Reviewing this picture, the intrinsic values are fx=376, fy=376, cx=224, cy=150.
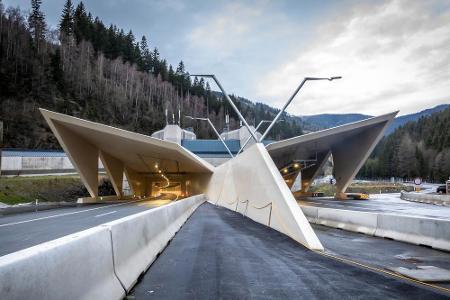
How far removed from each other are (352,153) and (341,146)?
1.70 m

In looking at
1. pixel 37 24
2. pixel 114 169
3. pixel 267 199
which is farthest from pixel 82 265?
pixel 37 24

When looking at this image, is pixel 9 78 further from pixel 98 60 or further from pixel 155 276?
pixel 155 276

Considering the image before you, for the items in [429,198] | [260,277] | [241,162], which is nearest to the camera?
[260,277]

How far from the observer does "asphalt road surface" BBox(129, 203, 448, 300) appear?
529cm

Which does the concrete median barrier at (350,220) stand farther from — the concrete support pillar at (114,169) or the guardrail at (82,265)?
the concrete support pillar at (114,169)

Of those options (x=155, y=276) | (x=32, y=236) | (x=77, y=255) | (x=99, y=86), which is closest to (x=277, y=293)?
(x=155, y=276)

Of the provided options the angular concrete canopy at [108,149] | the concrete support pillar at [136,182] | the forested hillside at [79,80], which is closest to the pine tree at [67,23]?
the forested hillside at [79,80]

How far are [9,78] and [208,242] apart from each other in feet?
280

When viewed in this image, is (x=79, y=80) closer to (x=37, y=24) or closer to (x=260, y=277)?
(x=37, y=24)

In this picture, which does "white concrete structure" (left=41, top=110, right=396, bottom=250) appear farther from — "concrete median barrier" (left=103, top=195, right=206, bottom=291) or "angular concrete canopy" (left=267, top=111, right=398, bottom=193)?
"concrete median barrier" (left=103, top=195, right=206, bottom=291)

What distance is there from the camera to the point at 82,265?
4.00 metres

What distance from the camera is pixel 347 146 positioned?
148ft

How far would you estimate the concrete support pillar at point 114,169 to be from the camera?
47566 mm

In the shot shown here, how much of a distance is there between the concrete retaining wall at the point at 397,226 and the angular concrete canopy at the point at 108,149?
23570 millimetres
